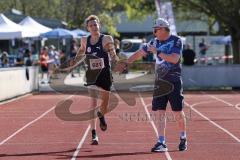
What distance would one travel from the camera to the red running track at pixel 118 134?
34.0 ft

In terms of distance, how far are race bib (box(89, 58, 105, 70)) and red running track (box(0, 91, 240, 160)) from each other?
1288 mm

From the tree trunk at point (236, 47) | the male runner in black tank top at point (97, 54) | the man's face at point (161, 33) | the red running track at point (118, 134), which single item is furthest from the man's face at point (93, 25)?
the tree trunk at point (236, 47)

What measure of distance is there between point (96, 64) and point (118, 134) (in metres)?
2.04

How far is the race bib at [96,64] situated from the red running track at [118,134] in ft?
4.23

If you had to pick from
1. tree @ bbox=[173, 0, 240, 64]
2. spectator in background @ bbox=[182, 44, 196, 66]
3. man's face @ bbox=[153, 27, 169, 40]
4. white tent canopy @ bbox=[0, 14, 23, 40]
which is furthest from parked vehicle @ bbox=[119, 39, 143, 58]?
man's face @ bbox=[153, 27, 169, 40]

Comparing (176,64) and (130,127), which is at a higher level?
(176,64)

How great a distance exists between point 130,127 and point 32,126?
2.08 meters

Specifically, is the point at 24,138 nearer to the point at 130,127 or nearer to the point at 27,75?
the point at 130,127

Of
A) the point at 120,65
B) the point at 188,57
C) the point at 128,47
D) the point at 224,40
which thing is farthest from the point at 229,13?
the point at 120,65

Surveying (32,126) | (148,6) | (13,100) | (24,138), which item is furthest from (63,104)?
(148,6)

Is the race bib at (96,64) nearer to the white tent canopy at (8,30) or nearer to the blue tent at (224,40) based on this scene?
the white tent canopy at (8,30)

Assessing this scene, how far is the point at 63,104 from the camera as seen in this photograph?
2152 cm

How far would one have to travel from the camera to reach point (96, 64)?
11.6 m

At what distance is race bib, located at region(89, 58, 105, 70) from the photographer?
11539 millimetres
